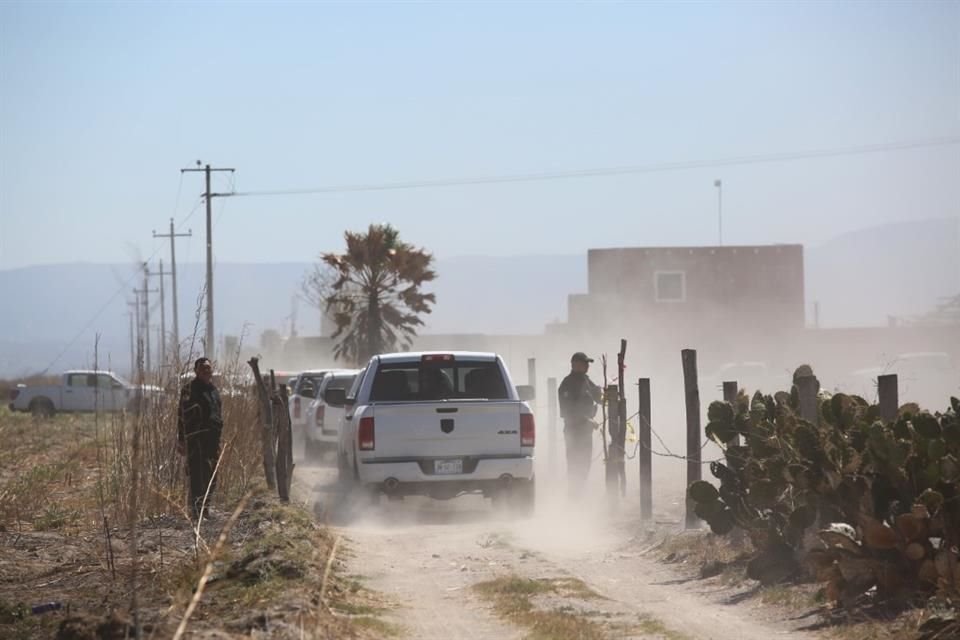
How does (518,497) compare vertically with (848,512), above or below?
below

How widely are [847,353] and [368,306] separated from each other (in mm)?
28279

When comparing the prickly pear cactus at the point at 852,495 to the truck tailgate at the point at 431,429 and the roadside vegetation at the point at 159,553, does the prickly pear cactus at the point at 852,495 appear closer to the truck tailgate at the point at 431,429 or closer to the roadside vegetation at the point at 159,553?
the roadside vegetation at the point at 159,553

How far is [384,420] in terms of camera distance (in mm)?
17359

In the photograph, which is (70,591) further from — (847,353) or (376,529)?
(847,353)

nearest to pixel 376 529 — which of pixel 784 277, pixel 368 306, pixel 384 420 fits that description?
pixel 384 420

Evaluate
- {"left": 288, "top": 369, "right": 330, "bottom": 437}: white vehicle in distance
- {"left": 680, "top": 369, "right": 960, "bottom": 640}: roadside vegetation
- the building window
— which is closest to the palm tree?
{"left": 288, "top": 369, "right": 330, "bottom": 437}: white vehicle in distance

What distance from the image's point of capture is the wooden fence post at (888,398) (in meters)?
11.3

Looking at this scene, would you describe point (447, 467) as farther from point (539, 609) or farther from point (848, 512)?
point (848, 512)

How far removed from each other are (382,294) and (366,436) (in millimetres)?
26030

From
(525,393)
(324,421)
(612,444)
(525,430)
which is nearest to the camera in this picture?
(525,430)

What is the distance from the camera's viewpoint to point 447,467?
17.4 m

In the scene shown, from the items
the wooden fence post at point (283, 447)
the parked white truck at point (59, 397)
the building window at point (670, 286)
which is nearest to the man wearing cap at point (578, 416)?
the wooden fence post at point (283, 447)

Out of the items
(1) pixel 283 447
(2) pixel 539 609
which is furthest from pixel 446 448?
(2) pixel 539 609

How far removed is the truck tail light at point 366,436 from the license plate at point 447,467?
757 mm
